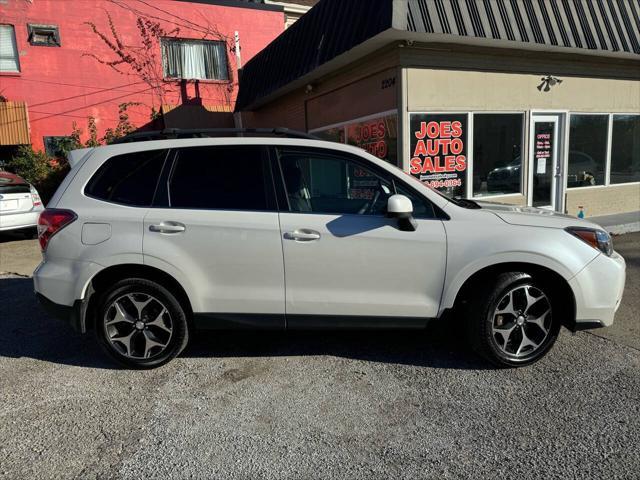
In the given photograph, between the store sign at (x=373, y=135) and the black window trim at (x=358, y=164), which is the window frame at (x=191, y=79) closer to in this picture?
the store sign at (x=373, y=135)

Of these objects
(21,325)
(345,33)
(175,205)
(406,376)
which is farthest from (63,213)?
(345,33)

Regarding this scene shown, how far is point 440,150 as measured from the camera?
8211 millimetres

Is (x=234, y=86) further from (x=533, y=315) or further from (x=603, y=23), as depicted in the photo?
(x=533, y=315)

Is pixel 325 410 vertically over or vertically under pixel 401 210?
under

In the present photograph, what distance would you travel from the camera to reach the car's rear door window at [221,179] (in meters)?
3.60

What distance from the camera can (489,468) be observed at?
251cm

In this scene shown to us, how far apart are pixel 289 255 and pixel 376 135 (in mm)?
5690

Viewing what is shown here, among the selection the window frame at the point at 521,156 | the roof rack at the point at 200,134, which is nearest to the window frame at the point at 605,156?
the window frame at the point at 521,156

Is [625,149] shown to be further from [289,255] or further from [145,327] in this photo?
[145,327]

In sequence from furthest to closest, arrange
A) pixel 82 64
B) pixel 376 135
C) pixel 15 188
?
pixel 82 64
pixel 15 188
pixel 376 135

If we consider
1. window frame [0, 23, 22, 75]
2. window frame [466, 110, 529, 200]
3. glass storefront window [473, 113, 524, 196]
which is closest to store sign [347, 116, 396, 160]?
window frame [466, 110, 529, 200]

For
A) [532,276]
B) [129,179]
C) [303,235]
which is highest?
[129,179]

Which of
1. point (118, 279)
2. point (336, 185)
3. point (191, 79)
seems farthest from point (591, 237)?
point (191, 79)

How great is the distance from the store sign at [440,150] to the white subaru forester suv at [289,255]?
14.7ft
